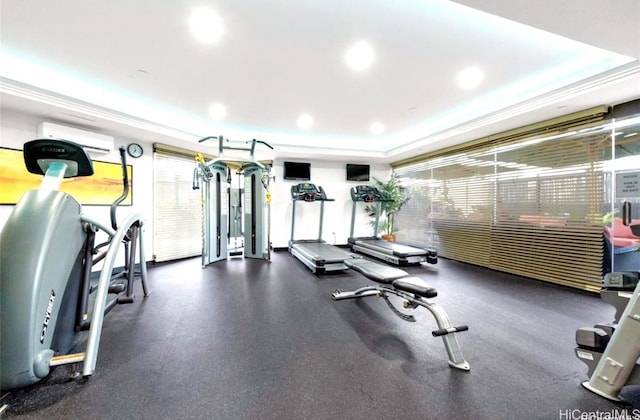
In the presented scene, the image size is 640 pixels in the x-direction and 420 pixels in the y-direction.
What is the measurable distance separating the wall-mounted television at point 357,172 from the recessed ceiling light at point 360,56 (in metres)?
4.46

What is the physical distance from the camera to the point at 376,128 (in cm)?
532

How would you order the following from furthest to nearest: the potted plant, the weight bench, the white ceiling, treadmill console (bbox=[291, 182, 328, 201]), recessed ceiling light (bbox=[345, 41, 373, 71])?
1. the potted plant
2. treadmill console (bbox=[291, 182, 328, 201])
3. recessed ceiling light (bbox=[345, 41, 373, 71])
4. the white ceiling
5. the weight bench

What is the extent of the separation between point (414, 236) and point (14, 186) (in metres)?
7.82

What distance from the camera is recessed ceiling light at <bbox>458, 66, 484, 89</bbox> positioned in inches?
117

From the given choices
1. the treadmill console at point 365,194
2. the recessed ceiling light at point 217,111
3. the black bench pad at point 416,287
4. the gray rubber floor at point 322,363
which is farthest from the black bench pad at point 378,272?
the recessed ceiling light at point 217,111

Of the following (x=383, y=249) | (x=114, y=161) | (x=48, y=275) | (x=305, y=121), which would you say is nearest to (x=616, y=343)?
(x=48, y=275)

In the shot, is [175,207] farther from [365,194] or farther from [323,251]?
[365,194]

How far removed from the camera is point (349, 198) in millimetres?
7492

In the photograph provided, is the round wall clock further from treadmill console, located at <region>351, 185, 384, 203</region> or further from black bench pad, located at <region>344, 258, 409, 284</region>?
treadmill console, located at <region>351, 185, 384, 203</region>

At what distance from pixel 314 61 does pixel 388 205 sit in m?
5.03

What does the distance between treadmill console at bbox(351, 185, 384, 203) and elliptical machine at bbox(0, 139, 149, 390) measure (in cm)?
520

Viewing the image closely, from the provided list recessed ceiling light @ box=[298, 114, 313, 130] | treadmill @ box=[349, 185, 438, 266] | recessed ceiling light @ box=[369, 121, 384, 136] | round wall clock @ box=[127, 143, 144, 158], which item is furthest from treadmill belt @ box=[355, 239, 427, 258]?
round wall clock @ box=[127, 143, 144, 158]

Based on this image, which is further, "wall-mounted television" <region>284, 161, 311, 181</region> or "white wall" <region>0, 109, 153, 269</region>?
"wall-mounted television" <region>284, 161, 311, 181</region>

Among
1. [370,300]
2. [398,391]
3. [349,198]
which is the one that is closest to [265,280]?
[370,300]
